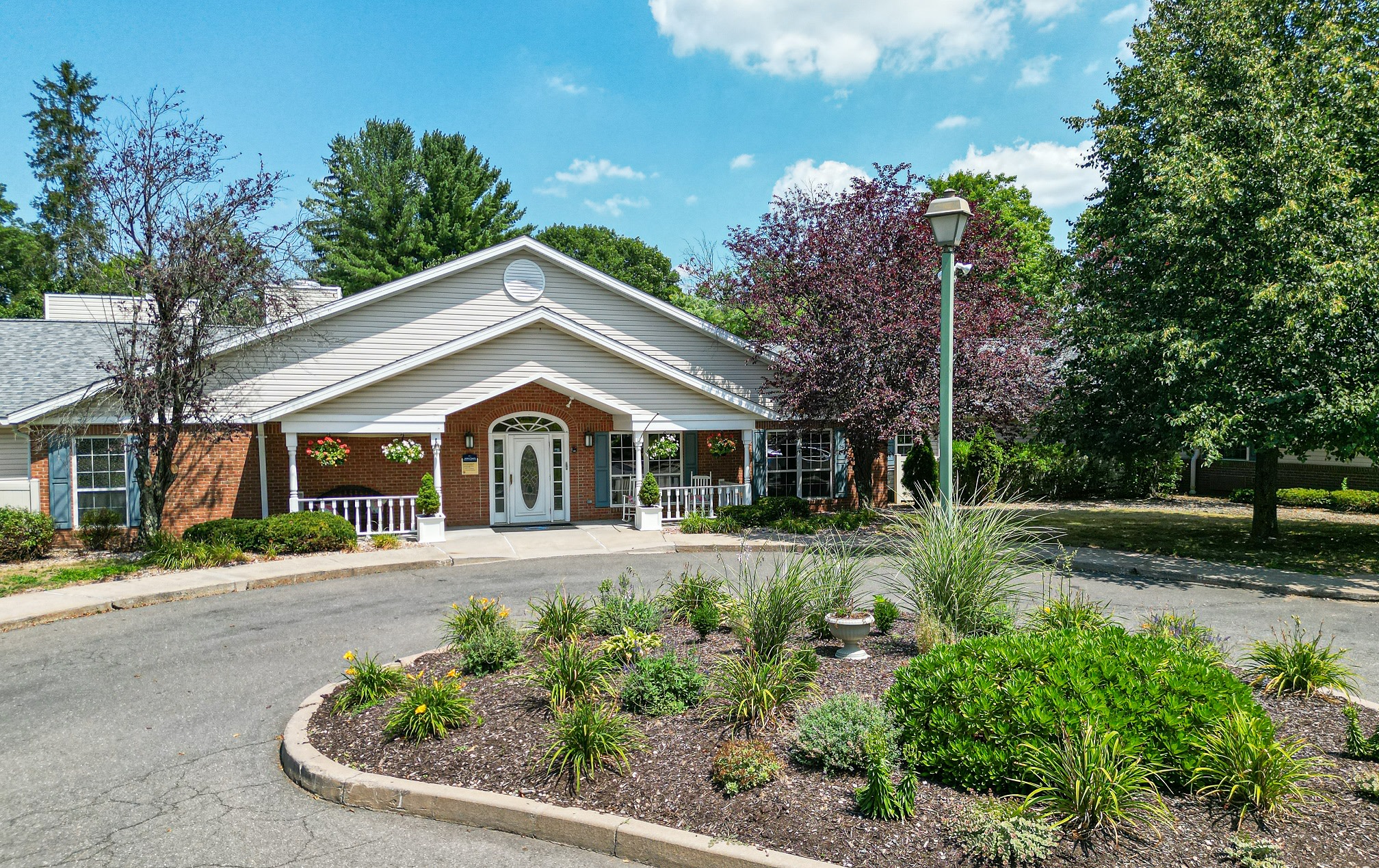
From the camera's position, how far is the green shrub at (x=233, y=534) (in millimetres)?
13945

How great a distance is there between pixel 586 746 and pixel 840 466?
55.9 feet

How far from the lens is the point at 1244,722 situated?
4418 millimetres

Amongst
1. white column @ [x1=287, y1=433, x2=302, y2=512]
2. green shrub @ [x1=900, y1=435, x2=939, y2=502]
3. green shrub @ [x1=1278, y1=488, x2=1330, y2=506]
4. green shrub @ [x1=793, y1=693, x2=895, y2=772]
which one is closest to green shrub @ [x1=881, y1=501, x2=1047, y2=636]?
green shrub @ [x1=793, y1=693, x2=895, y2=772]

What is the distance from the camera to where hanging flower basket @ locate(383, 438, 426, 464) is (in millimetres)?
16422

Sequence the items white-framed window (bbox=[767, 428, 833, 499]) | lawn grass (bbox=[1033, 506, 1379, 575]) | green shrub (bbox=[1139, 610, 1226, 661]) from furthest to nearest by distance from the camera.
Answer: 1. white-framed window (bbox=[767, 428, 833, 499])
2. lawn grass (bbox=[1033, 506, 1379, 575])
3. green shrub (bbox=[1139, 610, 1226, 661])

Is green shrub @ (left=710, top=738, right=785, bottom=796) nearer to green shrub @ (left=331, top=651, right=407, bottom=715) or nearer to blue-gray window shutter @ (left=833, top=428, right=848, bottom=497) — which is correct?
green shrub @ (left=331, top=651, right=407, bottom=715)

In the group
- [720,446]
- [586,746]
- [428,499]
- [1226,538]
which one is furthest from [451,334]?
[1226,538]

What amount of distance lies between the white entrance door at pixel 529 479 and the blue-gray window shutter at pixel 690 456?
345 cm

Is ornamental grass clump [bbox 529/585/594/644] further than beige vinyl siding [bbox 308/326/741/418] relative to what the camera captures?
No

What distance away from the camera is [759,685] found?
17.8 feet

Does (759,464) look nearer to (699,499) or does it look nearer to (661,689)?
(699,499)

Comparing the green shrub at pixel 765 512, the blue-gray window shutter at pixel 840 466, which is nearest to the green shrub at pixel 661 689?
the green shrub at pixel 765 512

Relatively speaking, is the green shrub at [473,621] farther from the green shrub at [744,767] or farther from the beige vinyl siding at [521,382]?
the beige vinyl siding at [521,382]

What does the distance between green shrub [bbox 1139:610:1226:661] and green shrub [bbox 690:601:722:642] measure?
3.61 m
